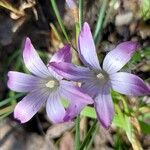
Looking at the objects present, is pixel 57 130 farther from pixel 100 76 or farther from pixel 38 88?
pixel 100 76

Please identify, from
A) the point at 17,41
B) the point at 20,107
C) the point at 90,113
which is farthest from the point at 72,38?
the point at 20,107

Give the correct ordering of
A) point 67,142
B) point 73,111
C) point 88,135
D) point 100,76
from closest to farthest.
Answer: point 73,111 < point 100,76 < point 88,135 < point 67,142

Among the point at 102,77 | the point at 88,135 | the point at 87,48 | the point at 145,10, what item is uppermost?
the point at 87,48

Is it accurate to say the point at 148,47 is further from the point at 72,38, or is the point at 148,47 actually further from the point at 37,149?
the point at 37,149

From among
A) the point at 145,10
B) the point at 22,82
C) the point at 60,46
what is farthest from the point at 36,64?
the point at 145,10

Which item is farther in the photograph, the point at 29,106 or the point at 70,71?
the point at 29,106

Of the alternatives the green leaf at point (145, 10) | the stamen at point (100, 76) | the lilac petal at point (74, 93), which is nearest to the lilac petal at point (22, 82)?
the lilac petal at point (74, 93)
